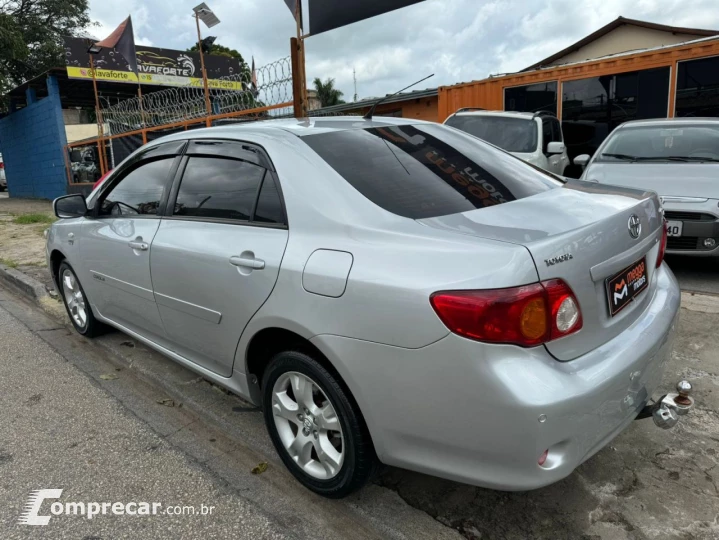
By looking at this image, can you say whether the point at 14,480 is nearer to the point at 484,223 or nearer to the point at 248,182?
the point at 248,182

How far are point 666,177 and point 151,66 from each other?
1906 cm

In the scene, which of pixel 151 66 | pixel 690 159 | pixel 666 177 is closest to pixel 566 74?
pixel 690 159

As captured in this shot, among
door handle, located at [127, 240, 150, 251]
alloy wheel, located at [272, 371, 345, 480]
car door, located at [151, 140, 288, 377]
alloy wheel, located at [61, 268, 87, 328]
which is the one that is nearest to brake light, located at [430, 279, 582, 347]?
alloy wheel, located at [272, 371, 345, 480]

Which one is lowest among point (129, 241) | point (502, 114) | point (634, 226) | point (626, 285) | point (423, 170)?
point (626, 285)

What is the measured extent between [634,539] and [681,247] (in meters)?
3.88

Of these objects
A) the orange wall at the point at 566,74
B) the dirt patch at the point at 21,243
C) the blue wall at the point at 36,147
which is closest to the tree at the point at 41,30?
the blue wall at the point at 36,147

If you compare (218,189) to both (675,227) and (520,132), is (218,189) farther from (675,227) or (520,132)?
(520,132)

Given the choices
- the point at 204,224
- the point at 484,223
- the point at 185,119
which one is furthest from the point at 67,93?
the point at 484,223

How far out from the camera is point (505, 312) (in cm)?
170

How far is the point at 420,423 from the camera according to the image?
186cm

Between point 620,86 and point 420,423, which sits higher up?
point 620,86

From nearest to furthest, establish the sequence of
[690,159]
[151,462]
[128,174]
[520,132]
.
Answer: [151,462] → [128,174] → [690,159] → [520,132]

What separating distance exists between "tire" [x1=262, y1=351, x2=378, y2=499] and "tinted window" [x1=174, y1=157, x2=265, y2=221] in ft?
2.62

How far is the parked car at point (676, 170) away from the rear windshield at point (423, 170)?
2925 millimetres
